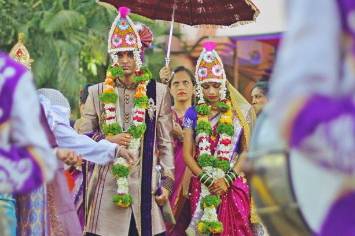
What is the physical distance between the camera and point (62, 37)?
1931 centimetres

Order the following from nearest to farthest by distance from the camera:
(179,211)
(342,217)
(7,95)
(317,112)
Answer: (317,112) < (342,217) < (7,95) < (179,211)

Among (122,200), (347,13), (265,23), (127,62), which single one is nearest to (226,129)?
(127,62)

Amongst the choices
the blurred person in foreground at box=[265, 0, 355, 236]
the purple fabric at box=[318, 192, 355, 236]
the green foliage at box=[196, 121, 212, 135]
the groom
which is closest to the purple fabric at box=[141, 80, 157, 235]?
the groom

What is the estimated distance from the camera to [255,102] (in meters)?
9.76

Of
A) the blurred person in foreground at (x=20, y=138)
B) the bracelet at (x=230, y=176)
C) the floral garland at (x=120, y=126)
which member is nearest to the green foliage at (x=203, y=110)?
the bracelet at (x=230, y=176)

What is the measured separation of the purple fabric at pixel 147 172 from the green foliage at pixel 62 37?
10.4 metres

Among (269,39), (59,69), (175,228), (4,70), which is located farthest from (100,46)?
(4,70)

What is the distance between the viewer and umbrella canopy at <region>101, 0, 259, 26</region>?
29.6ft

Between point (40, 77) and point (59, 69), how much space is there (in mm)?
402

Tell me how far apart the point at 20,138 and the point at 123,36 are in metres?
4.03

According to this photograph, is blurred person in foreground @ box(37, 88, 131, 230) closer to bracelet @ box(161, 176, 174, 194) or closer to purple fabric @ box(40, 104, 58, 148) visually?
purple fabric @ box(40, 104, 58, 148)

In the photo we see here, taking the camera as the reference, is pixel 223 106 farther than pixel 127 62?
Yes

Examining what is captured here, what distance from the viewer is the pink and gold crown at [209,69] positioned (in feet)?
27.9

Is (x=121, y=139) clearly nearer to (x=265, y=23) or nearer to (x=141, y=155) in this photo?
(x=141, y=155)
